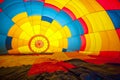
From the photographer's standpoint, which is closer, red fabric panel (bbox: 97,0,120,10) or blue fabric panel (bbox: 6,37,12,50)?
red fabric panel (bbox: 97,0,120,10)

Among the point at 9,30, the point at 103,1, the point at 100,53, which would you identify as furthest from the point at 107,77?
the point at 9,30

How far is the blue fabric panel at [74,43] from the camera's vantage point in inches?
206

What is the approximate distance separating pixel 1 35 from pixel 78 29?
7.07 ft

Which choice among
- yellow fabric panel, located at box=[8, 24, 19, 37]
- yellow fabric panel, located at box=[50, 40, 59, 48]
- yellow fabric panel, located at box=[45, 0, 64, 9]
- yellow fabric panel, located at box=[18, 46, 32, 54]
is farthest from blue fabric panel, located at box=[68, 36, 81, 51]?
yellow fabric panel, located at box=[8, 24, 19, 37]

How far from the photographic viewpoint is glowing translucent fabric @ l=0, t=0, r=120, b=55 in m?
4.30

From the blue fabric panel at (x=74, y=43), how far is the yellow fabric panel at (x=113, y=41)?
0.99 m

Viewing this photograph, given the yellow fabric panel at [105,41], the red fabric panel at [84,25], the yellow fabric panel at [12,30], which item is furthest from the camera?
the yellow fabric panel at [12,30]

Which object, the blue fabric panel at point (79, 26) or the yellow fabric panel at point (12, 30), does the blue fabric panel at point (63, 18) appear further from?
the yellow fabric panel at point (12, 30)

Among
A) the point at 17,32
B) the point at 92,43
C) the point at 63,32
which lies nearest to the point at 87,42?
the point at 92,43

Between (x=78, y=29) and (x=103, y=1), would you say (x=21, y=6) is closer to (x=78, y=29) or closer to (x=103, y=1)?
(x=78, y=29)

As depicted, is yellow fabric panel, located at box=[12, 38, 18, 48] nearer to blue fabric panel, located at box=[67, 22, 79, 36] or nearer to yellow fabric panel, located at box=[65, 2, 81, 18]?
blue fabric panel, located at box=[67, 22, 79, 36]

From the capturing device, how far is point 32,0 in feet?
14.6

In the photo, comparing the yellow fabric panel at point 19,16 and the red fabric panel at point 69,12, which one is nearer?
the red fabric panel at point 69,12

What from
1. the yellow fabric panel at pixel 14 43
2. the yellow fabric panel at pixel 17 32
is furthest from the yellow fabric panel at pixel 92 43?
the yellow fabric panel at pixel 14 43
